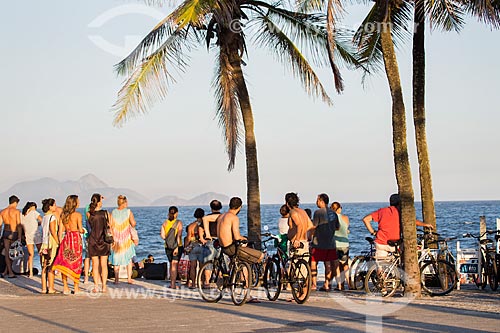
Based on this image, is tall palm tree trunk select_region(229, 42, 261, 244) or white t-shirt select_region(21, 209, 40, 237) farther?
white t-shirt select_region(21, 209, 40, 237)

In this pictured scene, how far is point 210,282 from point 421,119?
5.70m

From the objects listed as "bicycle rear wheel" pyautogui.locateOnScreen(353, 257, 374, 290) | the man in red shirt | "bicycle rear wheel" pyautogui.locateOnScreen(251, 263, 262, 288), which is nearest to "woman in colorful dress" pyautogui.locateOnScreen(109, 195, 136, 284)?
"bicycle rear wheel" pyautogui.locateOnScreen(251, 263, 262, 288)

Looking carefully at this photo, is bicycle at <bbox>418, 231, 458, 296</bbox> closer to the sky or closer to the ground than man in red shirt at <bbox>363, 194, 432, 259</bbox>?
closer to the ground

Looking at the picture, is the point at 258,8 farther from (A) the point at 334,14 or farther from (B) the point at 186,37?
(A) the point at 334,14

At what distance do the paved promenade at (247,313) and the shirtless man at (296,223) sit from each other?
1.09 meters

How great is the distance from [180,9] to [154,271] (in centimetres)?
710

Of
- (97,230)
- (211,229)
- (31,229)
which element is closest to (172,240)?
(211,229)


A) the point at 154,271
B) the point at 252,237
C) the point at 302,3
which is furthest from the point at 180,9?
the point at 154,271

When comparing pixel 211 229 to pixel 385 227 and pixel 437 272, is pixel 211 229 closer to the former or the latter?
pixel 385 227

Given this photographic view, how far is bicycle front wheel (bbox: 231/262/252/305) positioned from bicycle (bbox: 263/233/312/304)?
585mm

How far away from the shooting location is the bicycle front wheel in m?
15.3

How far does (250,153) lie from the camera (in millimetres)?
20453

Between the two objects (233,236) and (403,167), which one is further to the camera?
(403,167)

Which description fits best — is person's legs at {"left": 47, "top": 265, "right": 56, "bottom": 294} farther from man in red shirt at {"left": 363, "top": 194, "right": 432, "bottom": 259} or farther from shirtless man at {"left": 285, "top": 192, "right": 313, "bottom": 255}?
man in red shirt at {"left": 363, "top": 194, "right": 432, "bottom": 259}
